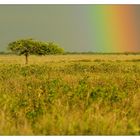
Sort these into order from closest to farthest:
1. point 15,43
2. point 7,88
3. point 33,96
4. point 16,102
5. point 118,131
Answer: point 118,131 < point 16,102 < point 33,96 < point 7,88 < point 15,43

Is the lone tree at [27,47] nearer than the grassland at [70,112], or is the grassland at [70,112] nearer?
the grassland at [70,112]

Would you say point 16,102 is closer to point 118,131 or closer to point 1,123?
point 1,123

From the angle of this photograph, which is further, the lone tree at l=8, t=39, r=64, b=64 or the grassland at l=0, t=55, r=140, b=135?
the lone tree at l=8, t=39, r=64, b=64

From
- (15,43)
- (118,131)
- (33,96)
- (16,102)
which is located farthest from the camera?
(15,43)

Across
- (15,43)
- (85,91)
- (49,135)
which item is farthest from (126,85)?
(15,43)

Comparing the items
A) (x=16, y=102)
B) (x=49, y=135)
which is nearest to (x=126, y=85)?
(x=16, y=102)

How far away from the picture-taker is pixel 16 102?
848 centimetres

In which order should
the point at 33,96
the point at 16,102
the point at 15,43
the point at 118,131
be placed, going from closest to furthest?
the point at 118,131 → the point at 16,102 → the point at 33,96 → the point at 15,43

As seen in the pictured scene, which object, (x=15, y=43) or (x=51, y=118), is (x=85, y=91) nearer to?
(x=51, y=118)

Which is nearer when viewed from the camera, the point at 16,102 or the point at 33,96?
the point at 16,102

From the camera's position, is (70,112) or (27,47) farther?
(27,47)

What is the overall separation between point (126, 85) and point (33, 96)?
2725 millimetres

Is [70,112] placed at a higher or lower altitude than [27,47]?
higher

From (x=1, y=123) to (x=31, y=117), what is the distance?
0.61 meters
